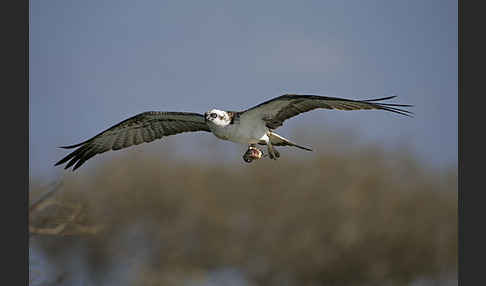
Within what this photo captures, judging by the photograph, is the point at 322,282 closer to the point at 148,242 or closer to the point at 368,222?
the point at 368,222

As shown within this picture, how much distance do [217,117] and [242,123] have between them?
107mm

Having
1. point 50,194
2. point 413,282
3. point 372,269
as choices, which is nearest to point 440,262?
point 413,282

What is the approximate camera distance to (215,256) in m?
10.1

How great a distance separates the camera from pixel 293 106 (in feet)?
9.40

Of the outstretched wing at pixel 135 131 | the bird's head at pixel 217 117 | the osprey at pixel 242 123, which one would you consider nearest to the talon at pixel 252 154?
the osprey at pixel 242 123

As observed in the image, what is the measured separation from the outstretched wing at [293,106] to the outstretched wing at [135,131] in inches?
15.1

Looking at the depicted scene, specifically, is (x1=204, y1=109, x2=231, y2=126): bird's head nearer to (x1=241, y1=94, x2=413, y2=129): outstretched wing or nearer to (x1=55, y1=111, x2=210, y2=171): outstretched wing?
(x1=241, y1=94, x2=413, y2=129): outstretched wing

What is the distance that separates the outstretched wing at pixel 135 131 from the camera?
3.19m

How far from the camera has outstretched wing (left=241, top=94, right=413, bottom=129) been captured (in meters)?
2.67

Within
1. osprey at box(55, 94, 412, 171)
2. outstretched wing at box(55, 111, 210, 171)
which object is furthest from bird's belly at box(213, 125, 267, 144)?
outstretched wing at box(55, 111, 210, 171)

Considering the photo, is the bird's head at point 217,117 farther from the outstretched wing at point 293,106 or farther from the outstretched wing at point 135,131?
the outstretched wing at point 135,131

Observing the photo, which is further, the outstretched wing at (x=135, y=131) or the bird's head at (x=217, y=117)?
the outstretched wing at (x=135, y=131)

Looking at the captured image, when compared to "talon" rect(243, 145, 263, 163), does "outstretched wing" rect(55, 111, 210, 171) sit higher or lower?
higher

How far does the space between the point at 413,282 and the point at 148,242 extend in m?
3.36
